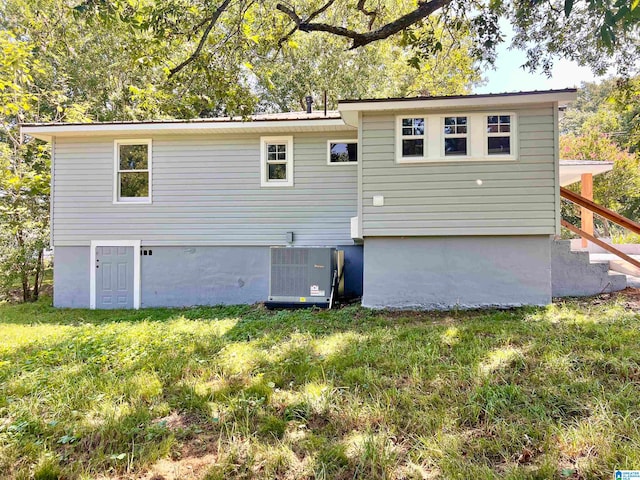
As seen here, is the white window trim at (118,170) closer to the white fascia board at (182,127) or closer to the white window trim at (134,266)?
the white fascia board at (182,127)

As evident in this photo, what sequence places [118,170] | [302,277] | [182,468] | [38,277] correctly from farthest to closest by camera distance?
[38,277] → [118,170] → [302,277] → [182,468]

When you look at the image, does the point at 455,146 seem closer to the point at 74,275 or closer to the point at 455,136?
the point at 455,136

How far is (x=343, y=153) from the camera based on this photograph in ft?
25.9

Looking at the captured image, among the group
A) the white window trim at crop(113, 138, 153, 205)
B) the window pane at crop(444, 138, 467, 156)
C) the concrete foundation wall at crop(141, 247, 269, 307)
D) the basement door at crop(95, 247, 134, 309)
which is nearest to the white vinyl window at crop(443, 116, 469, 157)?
the window pane at crop(444, 138, 467, 156)

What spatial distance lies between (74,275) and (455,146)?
8.83 m

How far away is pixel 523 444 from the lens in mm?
2074

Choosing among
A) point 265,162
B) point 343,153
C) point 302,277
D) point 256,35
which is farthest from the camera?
point 265,162

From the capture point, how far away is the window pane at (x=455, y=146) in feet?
20.4

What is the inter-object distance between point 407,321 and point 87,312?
6892 millimetres

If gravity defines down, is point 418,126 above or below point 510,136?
above

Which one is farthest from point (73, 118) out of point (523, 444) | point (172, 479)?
point (523, 444)

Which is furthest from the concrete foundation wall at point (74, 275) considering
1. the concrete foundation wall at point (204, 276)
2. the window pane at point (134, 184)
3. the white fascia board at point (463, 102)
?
the white fascia board at point (463, 102)

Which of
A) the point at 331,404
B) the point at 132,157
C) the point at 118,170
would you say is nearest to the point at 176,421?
the point at 331,404

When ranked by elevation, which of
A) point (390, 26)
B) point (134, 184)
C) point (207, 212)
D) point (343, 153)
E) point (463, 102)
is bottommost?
point (207, 212)
